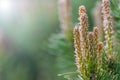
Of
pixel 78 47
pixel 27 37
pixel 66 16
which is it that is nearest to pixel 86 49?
pixel 78 47

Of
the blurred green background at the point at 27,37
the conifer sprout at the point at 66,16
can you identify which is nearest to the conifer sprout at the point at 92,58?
the conifer sprout at the point at 66,16

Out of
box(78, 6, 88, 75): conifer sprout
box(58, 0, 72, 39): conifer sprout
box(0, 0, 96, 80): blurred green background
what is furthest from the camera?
box(0, 0, 96, 80): blurred green background

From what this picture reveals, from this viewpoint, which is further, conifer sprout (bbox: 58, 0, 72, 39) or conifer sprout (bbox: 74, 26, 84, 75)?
conifer sprout (bbox: 58, 0, 72, 39)

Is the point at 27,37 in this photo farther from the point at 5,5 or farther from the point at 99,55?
the point at 99,55

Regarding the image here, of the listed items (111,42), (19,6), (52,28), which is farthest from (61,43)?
(19,6)

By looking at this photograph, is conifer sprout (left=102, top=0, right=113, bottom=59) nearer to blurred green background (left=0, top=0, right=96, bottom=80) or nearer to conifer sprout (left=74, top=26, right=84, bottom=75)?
conifer sprout (left=74, top=26, right=84, bottom=75)

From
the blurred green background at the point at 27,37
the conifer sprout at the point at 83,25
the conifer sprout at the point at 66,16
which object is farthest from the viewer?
the blurred green background at the point at 27,37

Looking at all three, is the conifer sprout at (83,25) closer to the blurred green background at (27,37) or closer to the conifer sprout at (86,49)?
the conifer sprout at (86,49)

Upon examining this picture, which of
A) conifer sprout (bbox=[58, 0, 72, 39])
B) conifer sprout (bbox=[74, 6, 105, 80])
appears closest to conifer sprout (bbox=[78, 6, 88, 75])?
conifer sprout (bbox=[74, 6, 105, 80])
